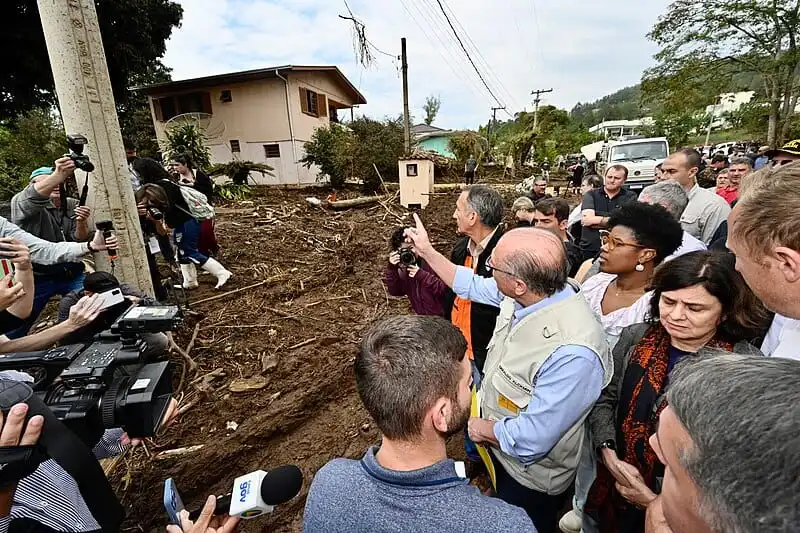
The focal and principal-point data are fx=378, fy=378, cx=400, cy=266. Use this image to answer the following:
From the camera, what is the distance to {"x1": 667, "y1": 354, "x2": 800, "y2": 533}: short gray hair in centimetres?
53

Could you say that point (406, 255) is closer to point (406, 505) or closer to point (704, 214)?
point (406, 505)

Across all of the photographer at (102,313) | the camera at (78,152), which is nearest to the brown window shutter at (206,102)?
the camera at (78,152)

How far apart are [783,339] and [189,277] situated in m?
6.30

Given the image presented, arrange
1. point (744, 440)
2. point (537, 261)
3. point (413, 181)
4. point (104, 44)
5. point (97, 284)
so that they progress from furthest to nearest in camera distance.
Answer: point (413, 181) → point (104, 44) → point (97, 284) → point (537, 261) → point (744, 440)

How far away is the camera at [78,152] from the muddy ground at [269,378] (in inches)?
79.2

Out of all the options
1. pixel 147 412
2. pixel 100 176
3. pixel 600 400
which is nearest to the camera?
pixel 147 412

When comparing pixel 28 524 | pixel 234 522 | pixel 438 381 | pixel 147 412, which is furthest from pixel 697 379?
pixel 28 524

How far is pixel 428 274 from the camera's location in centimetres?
297

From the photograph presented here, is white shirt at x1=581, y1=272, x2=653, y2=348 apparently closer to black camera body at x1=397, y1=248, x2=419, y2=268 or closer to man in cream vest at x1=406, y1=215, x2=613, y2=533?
man in cream vest at x1=406, y1=215, x2=613, y2=533

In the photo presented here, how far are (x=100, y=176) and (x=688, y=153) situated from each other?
5.95 metres

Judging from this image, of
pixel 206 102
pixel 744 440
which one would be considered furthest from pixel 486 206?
pixel 206 102

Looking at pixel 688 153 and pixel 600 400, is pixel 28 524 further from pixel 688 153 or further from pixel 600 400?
pixel 688 153

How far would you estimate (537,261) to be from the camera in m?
1.66

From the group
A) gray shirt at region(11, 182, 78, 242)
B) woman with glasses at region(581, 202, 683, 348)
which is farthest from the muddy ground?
woman with glasses at region(581, 202, 683, 348)
